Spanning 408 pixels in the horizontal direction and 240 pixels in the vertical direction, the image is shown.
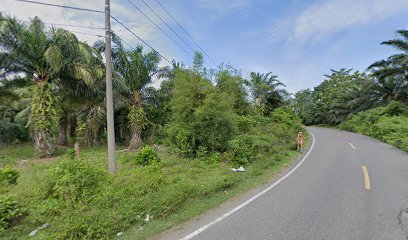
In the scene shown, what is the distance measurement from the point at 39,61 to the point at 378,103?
3514 centimetres

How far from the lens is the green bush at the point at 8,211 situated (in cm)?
447

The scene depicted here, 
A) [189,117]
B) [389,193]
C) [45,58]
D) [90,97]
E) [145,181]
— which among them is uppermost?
[45,58]

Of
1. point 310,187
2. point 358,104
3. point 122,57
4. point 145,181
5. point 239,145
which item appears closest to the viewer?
point 145,181

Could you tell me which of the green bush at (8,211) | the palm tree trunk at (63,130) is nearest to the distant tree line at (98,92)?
the palm tree trunk at (63,130)

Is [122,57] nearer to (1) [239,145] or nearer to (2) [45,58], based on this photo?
(2) [45,58]

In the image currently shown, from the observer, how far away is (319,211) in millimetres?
5094

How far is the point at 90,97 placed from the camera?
53.6ft

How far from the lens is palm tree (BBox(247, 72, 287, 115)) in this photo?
2909 cm

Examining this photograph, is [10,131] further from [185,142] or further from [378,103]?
[378,103]

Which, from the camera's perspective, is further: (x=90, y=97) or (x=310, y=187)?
(x=90, y=97)

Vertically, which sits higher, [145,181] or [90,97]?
[90,97]

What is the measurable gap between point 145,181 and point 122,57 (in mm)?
11108

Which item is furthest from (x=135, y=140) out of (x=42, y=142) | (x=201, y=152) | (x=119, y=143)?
(x=201, y=152)

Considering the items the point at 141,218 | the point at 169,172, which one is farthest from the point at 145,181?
the point at 169,172
